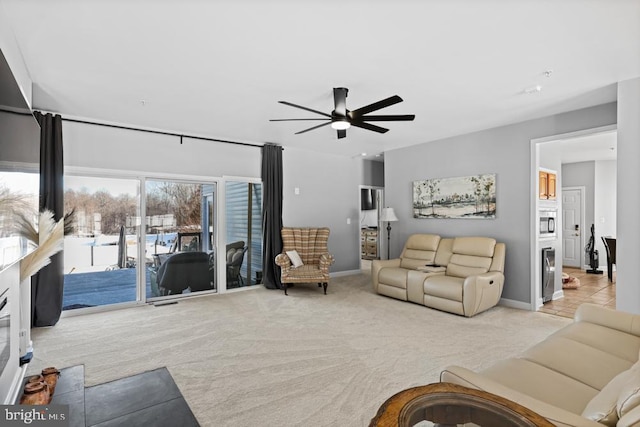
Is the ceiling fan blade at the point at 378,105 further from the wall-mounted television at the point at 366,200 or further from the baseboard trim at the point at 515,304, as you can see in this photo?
the wall-mounted television at the point at 366,200

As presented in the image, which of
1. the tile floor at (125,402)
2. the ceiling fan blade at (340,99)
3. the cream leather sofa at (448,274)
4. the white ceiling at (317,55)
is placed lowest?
the tile floor at (125,402)

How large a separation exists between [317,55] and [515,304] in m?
4.36

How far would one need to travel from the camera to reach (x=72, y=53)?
2785mm

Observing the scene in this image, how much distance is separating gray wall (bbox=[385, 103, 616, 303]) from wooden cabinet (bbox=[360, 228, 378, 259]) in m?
3.16

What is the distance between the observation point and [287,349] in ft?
10.6

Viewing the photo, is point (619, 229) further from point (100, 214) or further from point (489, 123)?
point (100, 214)

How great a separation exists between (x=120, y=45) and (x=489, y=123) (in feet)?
15.3

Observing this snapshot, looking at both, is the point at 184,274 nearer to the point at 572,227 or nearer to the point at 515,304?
the point at 515,304

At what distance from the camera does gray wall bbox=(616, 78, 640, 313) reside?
3.28m

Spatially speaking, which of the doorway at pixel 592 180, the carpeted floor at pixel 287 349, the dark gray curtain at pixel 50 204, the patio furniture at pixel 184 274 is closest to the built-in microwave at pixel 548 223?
the carpeted floor at pixel 287 349

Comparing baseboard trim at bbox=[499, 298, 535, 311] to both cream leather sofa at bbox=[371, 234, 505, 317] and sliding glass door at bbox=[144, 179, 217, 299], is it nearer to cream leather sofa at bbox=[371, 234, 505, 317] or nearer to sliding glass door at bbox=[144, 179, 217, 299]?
cream leather sofa at bbox=[371, 234, 505, 317]

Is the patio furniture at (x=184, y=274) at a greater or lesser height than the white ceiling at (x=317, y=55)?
lesser

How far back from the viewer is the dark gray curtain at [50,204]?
396 cm

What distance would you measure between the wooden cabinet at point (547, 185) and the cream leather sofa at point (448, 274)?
1.10 m
